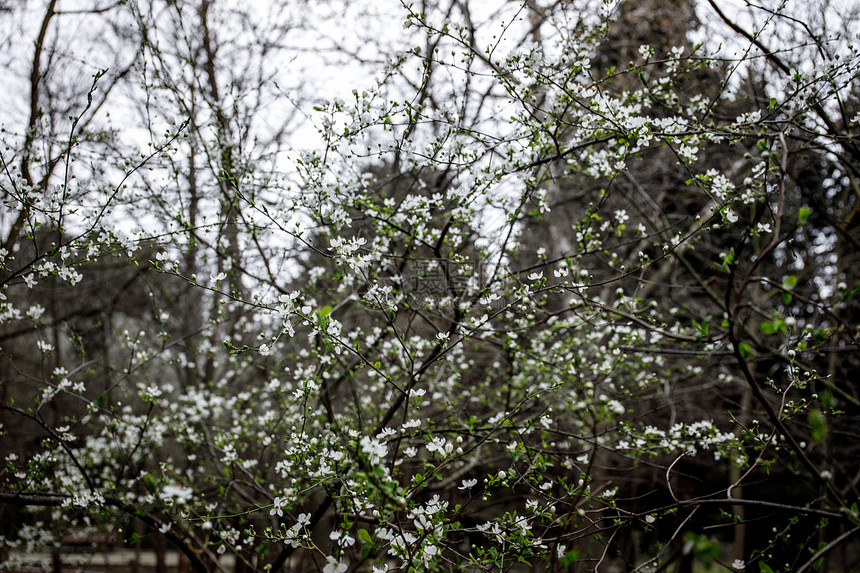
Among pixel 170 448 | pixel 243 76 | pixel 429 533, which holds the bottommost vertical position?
pixel 429 533

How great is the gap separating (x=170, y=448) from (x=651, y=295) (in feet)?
24.3

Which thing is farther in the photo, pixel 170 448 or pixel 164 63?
pixel 170 448

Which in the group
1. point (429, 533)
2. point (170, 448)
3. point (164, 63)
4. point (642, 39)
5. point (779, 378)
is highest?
point (642, 39)

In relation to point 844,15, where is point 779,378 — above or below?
below

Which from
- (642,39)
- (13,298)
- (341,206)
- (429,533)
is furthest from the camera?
(642,39)

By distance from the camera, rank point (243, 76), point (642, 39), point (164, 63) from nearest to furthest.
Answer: point (164, 63), point (243, 76), point (642, 39)

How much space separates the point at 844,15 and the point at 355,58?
4.16 meters

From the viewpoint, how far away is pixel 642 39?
6988 millimetres

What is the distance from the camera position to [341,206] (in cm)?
320

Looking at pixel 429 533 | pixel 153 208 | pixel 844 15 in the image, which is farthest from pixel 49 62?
pixel 844 15

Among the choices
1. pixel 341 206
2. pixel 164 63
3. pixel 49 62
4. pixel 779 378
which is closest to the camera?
pixel 341 206

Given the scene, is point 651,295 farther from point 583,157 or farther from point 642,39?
point 583,157

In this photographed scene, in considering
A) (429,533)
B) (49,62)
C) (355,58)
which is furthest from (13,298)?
(429,533)

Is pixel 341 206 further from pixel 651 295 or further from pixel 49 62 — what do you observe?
pixel 651 295
